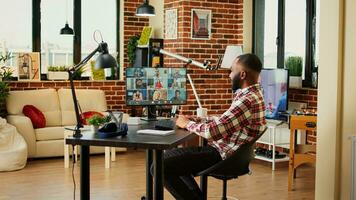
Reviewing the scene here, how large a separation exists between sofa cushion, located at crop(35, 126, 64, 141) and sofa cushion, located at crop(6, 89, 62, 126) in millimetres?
328

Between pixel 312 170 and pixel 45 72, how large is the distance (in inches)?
156

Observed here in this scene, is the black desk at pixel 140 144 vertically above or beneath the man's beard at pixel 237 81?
beneath

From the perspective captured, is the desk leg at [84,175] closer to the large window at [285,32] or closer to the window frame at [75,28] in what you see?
the large window at [285,32]

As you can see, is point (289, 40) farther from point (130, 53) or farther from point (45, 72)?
point (45, 72)

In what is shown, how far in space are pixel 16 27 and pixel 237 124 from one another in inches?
198

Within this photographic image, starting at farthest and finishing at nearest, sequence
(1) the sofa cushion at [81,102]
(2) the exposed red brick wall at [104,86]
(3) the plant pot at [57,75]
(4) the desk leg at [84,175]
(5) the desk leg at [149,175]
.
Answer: (3) the plant pot at [57,75]
(2) the exposed red brick wall at [104,86]
(1) the sofa cushion at [81,102]
(5) the desk leg at [149,175]
(4) the desk leg at [84,175]

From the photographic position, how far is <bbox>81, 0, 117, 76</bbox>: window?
28.1 feet

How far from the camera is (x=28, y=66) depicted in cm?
799

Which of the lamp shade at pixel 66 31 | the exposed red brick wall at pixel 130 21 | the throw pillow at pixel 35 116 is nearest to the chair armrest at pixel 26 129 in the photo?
the throw pillow at pixel 35 116

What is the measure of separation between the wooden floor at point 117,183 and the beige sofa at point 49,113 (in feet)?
0.77

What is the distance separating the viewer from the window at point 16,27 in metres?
8.01

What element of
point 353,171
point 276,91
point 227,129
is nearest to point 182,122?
point 227,129

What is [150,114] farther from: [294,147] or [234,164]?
[294,147]

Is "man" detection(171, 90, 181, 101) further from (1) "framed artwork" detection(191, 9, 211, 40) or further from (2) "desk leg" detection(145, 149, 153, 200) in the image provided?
(1) "framed artwork" detection(191, 9, 211, 40)
